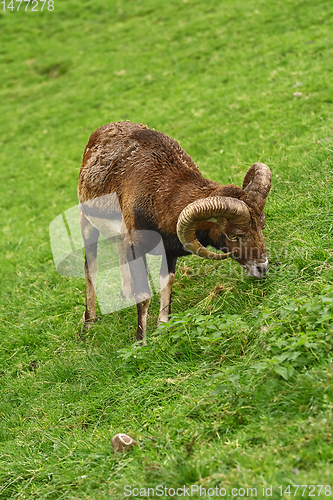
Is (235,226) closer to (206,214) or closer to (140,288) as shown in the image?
(206,214)

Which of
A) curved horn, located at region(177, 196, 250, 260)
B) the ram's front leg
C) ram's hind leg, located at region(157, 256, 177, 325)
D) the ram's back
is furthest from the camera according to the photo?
ram's hind leg, located at region(157, 256, 177, 325)

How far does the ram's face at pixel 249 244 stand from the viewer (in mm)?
5666

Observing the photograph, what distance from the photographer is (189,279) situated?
705 centimetres

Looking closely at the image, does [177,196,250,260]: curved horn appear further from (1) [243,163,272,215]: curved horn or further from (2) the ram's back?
(2) the ram's back

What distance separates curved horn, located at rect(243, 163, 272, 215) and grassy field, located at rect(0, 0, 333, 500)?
28.9 inches

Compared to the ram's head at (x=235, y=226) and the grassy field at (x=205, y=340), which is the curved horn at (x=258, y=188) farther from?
the grassy field at (x=205, y=340)

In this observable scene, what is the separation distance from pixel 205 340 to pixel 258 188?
6.37 feet

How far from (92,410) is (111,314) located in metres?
2.11

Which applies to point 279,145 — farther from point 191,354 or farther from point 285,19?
point 285,19

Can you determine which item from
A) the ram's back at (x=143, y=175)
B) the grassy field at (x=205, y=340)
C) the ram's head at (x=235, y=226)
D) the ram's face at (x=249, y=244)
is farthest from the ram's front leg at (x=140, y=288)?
the ram's face at (x=249, y=244)

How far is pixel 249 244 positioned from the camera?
5738mm

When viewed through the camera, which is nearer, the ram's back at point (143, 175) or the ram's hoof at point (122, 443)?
the ram's hoof at point (122, 443)

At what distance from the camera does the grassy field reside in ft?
12.8

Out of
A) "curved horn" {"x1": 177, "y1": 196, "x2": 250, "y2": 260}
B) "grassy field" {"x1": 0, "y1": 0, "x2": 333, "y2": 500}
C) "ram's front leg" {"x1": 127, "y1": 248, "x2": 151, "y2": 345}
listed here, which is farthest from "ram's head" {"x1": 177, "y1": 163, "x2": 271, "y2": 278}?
"ram's front leg" {"x1": 127, "y1": 248, "x2": 151, "y2": 345}
